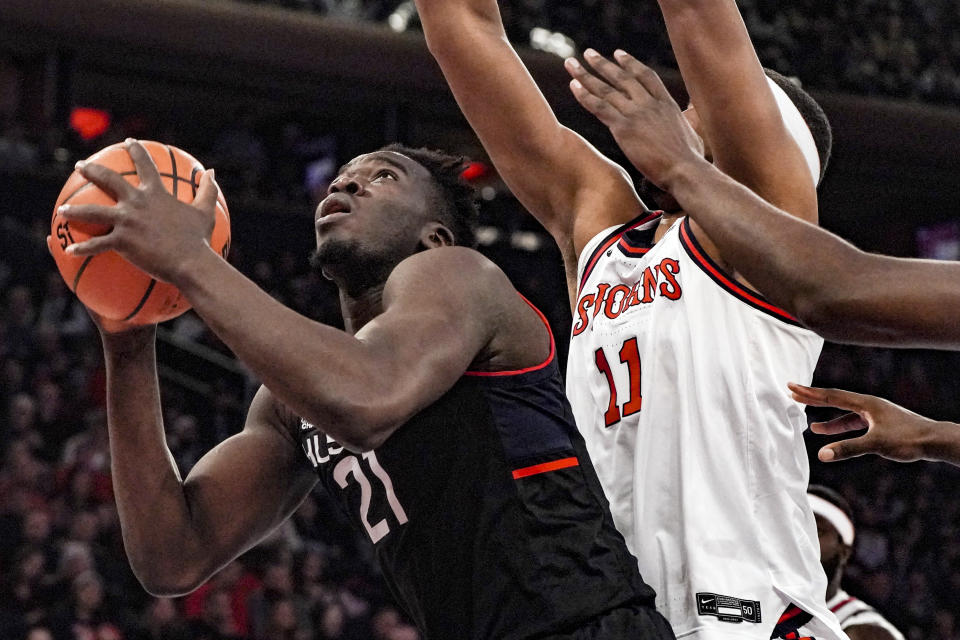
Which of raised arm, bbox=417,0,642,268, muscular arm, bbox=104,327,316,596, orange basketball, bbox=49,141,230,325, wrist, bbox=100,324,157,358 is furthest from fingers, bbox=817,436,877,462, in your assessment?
wrist, bbox=100,324,157,358

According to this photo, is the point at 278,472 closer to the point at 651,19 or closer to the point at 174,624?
the point at 174,624

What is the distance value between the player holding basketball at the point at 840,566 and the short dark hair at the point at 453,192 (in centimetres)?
235

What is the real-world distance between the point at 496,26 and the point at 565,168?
0.46 m

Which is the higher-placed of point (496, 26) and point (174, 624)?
point (496, 26)

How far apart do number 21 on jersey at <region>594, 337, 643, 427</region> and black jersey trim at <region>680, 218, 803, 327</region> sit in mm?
236

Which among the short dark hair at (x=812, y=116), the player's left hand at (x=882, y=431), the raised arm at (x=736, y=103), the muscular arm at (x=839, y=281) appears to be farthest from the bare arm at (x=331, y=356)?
the short dark hair at (x=812, y=116)

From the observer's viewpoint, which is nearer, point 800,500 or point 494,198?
point 800,500

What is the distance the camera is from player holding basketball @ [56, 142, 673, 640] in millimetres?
2057

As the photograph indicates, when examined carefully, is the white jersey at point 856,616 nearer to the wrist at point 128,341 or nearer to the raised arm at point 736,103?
the raised arm at point 736,103

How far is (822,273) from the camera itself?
2.02m

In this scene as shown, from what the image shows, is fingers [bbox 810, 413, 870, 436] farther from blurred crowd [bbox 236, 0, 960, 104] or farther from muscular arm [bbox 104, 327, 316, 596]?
blurred crowd [bbox 236, 0, 960, 104]

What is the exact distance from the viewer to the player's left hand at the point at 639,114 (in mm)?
2279

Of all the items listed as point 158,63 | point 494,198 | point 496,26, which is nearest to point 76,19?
point 158,63

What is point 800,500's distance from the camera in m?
2.76
